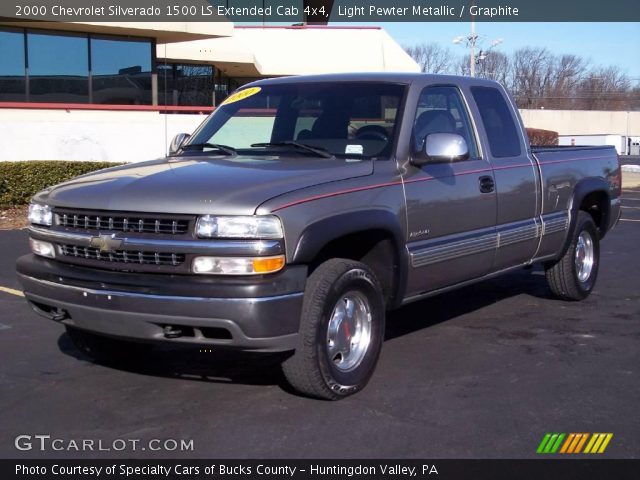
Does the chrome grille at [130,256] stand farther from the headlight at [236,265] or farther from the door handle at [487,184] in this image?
the door handle at [487,184]

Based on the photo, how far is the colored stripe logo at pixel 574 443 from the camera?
13.6ft

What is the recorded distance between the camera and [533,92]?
84.0 m

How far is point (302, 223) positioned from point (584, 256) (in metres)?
4.41

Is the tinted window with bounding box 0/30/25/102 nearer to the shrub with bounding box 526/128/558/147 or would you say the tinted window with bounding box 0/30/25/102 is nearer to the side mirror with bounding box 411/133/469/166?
the side mirror with bounding box 411/133/469/166

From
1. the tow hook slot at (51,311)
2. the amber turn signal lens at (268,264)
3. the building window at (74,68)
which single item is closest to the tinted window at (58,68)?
the building window at (74,68)

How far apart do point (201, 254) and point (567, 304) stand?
4.51 metres

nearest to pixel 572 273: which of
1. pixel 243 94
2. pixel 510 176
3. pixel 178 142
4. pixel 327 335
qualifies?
pixel 510 176

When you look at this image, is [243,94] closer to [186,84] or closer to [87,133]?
[87,133]

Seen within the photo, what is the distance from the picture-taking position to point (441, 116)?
601 cm

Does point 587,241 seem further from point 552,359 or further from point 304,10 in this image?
point 304,10

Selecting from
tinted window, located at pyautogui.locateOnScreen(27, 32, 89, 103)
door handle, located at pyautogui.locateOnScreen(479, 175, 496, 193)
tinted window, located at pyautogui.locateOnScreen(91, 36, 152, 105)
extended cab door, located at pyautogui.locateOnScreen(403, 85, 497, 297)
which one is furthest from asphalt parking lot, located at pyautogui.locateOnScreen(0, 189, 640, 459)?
tinted window, located at pyautogui.locateOnScreen(91, 36, 152, 105)

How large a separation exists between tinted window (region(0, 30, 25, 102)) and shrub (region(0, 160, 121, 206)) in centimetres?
325

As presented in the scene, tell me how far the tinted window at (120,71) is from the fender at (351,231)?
14866mm
